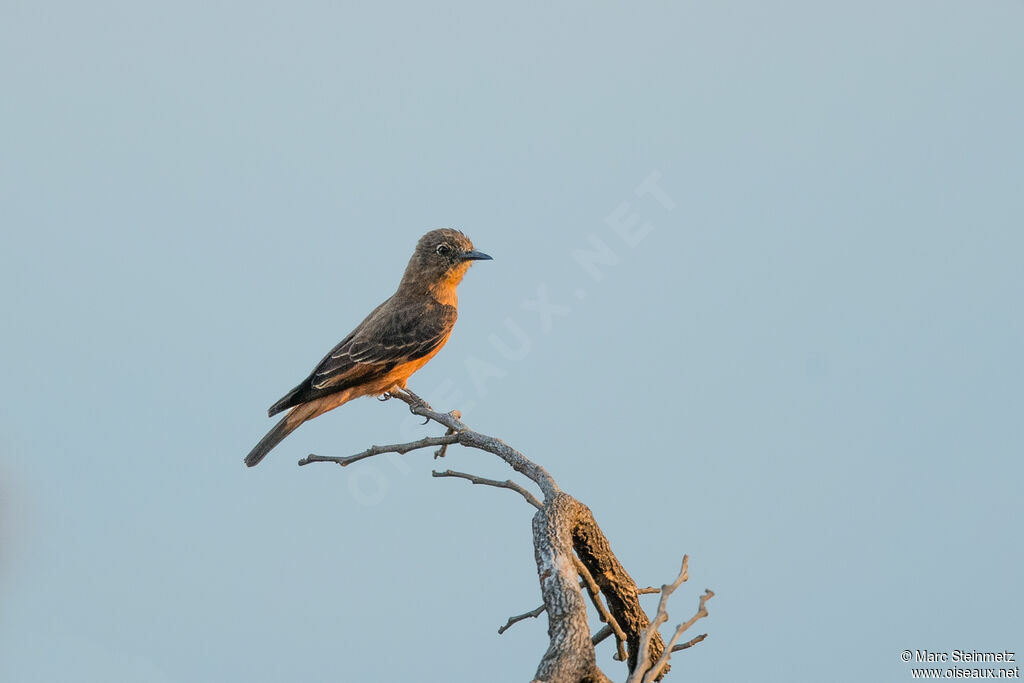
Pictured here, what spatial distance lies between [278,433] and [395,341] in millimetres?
1316

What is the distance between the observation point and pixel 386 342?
9.00 meters

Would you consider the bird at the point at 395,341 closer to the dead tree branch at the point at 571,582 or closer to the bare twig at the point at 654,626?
the dead tree branch at the point at 571,582

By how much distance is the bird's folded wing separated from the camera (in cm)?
879

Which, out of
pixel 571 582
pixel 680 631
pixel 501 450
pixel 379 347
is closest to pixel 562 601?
pixel 571 582

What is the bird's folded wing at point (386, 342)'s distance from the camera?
8.79 m

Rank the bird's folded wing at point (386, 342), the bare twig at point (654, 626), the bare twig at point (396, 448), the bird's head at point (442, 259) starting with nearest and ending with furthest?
1. the bare twig at point (654, 626)
2. the bare twig at point (396, 448)
3. the bird's folded wing at point (386, 342)
4. the bird's head at point (442, 259)

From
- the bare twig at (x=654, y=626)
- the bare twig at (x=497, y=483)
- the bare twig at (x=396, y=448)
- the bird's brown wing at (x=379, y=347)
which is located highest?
the bird's brown wing at (x=379, y=347)

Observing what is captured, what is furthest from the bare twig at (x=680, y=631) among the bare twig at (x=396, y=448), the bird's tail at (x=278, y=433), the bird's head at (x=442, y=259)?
the bird's head at (x=442, y=259)

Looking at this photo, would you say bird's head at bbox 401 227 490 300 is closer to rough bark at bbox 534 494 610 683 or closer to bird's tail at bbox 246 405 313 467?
bird's tail at bbox 246 405 313 467

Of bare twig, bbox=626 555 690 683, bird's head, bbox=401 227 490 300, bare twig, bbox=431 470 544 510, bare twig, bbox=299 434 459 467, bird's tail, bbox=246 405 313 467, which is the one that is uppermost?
bird's head, bbox=401 227 490 300

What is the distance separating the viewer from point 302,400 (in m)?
8.61

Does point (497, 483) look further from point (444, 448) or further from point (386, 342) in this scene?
point (386, 342)

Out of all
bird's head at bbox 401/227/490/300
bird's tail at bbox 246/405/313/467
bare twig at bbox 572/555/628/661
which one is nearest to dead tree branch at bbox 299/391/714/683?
bare twig at bbox 572/555/628/661

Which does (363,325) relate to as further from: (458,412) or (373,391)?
(458,412)
